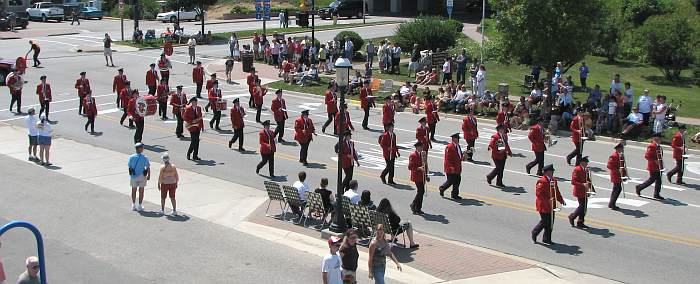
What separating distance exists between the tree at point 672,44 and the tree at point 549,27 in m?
12.0

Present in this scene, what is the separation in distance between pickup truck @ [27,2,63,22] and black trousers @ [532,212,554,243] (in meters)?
68.1

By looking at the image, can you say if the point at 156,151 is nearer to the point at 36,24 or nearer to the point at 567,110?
the point at 567,110

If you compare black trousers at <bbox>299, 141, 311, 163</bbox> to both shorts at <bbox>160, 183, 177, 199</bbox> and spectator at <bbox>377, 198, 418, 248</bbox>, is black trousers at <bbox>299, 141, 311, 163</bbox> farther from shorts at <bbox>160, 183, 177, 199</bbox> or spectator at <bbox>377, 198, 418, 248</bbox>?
spectator at <bbox>377, 198, 418, 248</bbox>

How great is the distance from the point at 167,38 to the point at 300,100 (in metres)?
22.4

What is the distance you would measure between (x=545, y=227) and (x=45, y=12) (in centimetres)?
6829

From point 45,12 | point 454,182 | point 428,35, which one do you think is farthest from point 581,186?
point 45,12

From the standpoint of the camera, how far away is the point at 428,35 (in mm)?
48938

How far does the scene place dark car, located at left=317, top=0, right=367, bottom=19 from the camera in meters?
76.3

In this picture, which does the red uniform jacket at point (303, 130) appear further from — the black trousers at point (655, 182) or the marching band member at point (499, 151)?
the black trousers at point (655, 182)

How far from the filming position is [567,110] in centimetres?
3195

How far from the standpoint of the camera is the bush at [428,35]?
161 feet

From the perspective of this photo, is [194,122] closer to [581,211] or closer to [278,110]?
[278,110]

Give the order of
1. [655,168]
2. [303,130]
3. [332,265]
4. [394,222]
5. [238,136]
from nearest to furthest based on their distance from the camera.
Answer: [332,265]
[394,222]
[655,168]
[303,130]
[238,136]

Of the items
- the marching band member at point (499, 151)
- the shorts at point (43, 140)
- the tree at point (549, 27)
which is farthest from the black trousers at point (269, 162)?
the tree at point (549, 27)
